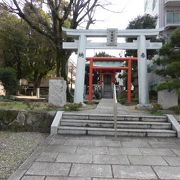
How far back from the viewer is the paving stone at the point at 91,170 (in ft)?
21.0

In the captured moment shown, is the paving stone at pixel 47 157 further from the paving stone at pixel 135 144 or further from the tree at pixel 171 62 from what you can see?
the tree at pixel 171 62

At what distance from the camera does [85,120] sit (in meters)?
12.2

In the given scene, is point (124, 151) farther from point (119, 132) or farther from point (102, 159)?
point (119, 132)

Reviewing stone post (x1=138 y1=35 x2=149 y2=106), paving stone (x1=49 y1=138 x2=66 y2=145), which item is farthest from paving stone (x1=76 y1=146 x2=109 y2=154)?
stone post (x1=138 y1=35 x2=149 y2=106)

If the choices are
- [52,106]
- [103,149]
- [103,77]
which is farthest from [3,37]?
[103,149]

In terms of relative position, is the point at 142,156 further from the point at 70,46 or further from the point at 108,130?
the point at 70,46

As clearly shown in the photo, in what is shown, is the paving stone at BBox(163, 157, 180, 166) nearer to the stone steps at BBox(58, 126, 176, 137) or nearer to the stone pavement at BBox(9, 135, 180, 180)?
the stone pavement at BBox(9, 135, 180, 180)

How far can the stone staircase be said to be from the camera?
1118cm

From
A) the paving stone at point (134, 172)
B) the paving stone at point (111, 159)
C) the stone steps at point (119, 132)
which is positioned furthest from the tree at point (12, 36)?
the paving stone at point (134, 172)

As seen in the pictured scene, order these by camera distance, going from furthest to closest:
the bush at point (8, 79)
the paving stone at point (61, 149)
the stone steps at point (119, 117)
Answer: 1. the bush at point (8, 79)
2. the stone steps at point (119, 117)
3. the paving stone at point (61, 149)

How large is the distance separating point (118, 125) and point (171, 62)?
4557 mm

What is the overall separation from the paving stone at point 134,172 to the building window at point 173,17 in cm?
2863

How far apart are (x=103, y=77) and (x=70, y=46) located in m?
18.2

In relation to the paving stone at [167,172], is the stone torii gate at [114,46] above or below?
above
